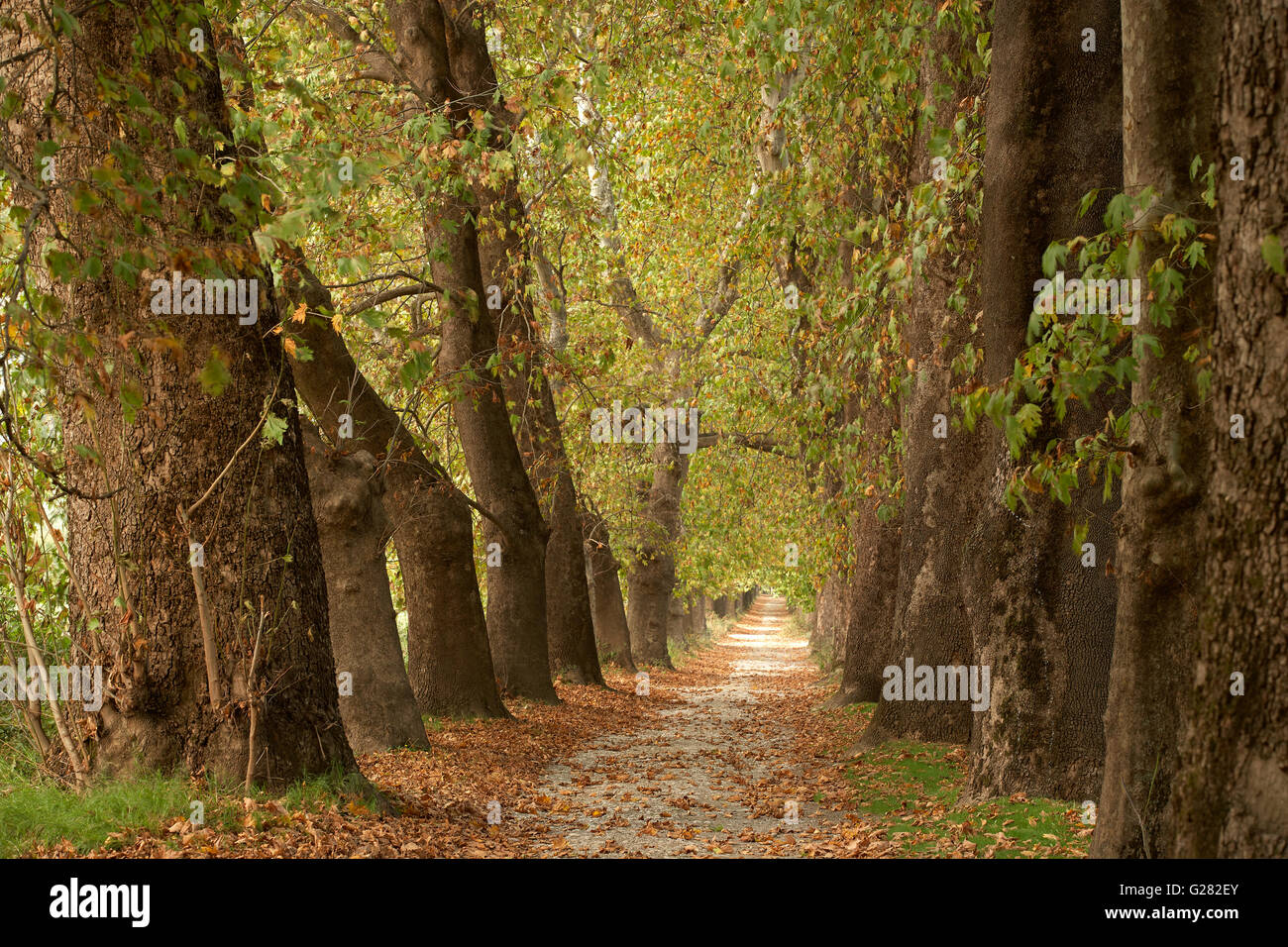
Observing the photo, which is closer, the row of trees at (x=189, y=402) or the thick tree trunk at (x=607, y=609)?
the row of trees at (x=189, y=402)

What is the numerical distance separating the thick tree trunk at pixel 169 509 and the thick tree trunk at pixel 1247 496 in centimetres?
529

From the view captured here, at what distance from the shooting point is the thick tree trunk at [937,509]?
10.8 metres

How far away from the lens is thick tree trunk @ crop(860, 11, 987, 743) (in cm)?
1076

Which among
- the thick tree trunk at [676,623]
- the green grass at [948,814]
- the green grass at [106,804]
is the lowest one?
the thick tree trunk at [676,623]

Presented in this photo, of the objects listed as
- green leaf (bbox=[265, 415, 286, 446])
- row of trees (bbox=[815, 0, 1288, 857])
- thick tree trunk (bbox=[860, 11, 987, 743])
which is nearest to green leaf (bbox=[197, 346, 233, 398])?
green leaf (bbox=[265, 415, 286, 446])

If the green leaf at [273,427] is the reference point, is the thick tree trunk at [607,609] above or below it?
below

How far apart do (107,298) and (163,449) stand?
1010 mm

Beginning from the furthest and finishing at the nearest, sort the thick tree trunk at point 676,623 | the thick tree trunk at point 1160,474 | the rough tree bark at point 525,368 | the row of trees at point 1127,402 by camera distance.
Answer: the thick tree trunk at point 676,623 < the rough tree bark at point 525,368 < the thick tree trunk at point 1160,474 < the row of trees at point 1127,402

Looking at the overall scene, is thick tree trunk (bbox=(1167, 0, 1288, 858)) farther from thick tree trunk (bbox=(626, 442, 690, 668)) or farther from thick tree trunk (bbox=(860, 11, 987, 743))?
thick tree trunk (bbox=(626, 442, 690, 668))

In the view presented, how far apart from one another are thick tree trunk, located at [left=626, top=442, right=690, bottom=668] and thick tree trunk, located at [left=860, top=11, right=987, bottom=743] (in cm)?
1296

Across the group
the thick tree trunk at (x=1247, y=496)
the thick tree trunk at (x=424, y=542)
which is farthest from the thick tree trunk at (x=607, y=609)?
the thick tree trunk at (x=1247, y=496)

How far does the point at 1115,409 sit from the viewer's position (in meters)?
7.64

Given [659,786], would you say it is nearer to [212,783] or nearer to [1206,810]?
[212,783]

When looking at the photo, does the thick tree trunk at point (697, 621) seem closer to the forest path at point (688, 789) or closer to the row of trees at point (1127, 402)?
the forest path at point (688, 789)
